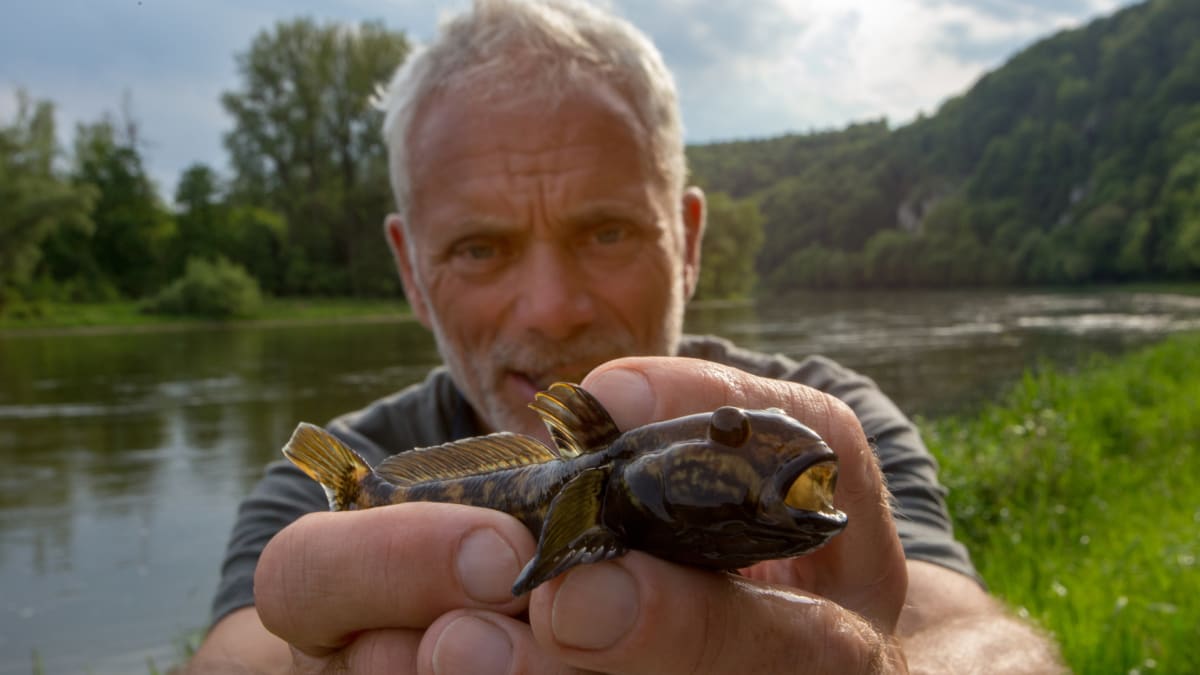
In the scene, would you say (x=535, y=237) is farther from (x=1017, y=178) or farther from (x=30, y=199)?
(x=1017, y=178)

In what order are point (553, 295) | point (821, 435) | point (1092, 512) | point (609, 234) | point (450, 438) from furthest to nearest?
point (1092, 512) → point (450, 438) → point (609, 234) → point (553, 295) → point (821, 435)

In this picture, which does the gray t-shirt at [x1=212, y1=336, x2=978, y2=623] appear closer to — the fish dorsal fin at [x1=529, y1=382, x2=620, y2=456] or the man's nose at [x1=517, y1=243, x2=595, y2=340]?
the man's nose at [x1=517, y1=243, x2=595, y2=340]

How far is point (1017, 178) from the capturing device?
9150cm

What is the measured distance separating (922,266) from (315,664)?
292ft

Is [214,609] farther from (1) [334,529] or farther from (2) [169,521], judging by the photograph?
(2) [169,521]

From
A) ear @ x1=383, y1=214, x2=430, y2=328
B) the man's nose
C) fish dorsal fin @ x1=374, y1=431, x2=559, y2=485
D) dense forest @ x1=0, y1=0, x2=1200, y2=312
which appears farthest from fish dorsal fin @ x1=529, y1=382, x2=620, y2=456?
dense forest @ x1=0, y1=0, x2=1200, y2=312

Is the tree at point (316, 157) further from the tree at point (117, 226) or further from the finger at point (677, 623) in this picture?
the finger at point (677, 623)

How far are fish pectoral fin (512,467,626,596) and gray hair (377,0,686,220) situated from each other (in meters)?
2.52

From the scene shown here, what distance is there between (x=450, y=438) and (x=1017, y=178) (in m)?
99.6

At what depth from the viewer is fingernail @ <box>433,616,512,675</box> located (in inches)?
66.6

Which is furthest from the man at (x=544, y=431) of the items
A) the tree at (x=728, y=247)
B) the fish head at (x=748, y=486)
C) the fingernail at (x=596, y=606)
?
the tree at (x=728, y=247)

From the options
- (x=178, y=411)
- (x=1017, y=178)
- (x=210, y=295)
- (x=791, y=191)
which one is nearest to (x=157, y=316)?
(x=210, y=295)

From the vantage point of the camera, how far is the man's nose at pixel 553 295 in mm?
A: 3473

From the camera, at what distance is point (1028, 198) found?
89000 millimetres
